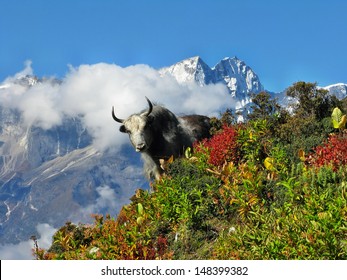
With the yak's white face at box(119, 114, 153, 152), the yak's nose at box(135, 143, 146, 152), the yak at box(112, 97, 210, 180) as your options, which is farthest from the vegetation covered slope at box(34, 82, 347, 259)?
the yak at box(112, 97, 210, 180)

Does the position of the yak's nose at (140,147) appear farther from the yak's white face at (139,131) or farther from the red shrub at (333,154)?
the red shrub at (333,154)

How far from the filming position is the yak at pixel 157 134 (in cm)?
1769

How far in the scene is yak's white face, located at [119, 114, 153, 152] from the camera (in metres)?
17.5

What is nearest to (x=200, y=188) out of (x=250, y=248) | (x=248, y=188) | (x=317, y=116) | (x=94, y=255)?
(x=248, y=188)

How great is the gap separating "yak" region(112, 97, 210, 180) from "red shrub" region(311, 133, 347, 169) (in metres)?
5.95

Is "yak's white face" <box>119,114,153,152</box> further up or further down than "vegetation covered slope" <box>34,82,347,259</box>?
further up

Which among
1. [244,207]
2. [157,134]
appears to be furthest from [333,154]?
[157,134]

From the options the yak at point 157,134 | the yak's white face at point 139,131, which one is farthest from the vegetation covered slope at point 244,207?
the yak at point 157,134

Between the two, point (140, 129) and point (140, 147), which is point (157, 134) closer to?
point (140, 129)

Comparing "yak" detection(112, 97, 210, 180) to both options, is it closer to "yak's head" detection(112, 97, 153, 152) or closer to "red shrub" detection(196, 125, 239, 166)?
"yak's head" detection(112, 97, 153, 152)

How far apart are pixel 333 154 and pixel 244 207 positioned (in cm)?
238

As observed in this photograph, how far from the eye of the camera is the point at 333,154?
37.5 feet
